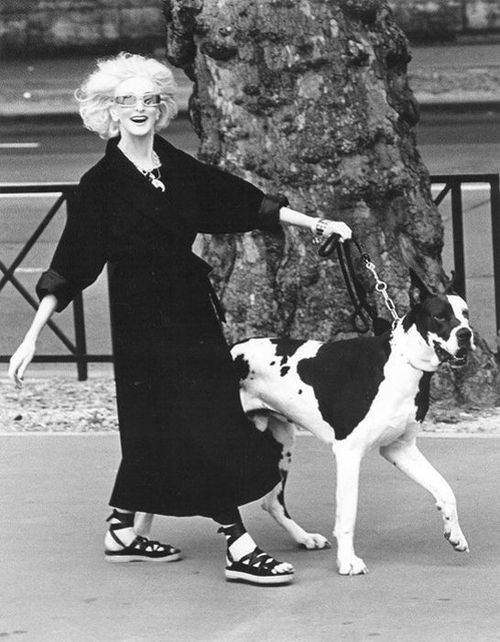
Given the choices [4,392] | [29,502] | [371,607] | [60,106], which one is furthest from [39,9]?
[371,607]

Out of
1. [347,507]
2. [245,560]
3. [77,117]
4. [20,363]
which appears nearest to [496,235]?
[347,507]

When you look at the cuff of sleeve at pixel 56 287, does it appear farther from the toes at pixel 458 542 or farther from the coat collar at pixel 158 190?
the toes at pixel 458 542

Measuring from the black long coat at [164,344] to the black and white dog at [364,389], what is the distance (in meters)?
0.17

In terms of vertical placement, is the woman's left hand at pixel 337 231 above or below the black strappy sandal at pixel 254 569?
above

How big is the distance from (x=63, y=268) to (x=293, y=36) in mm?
2777

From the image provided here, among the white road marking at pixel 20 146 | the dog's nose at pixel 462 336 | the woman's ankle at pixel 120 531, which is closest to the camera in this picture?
the dog's nose at pixel 462 336

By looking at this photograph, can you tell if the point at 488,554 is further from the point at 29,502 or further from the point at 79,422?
the point at 79,422

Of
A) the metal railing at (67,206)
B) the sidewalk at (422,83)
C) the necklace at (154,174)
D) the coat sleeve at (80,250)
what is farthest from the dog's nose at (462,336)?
the sidewalk at (422,83)

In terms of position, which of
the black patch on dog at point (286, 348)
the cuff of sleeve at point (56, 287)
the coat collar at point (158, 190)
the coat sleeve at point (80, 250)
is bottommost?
the black patch on dog at point (286, 348)

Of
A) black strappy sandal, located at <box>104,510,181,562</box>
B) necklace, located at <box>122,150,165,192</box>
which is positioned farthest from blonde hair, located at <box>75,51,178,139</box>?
black strappy sandal, located at <box>104,510,181,562</box>

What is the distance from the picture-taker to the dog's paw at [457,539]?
Answer: 630cm

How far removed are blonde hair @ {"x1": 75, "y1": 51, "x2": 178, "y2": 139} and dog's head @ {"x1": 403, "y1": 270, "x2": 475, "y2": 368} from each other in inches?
42.8

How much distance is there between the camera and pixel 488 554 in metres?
6.48

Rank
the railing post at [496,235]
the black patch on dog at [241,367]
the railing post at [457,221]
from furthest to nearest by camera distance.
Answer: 1. the railing post at [496,235]
2. the railing post at [457,221]
3. the black patch on dog at [241,367]
